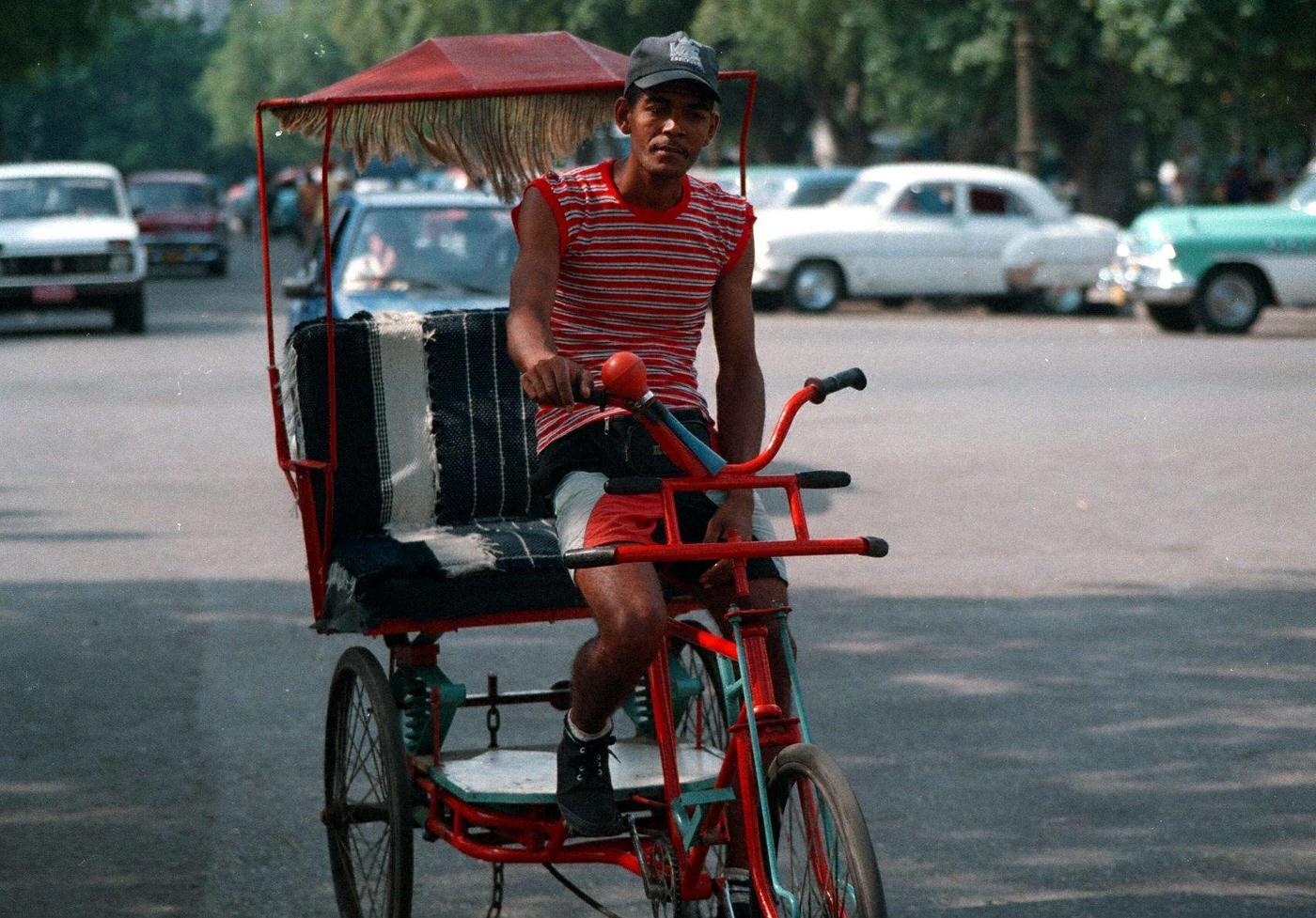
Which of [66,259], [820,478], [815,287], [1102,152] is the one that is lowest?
[815,287]

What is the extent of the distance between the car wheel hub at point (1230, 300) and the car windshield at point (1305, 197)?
91 cm

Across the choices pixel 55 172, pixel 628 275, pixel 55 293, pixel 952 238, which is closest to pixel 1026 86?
pixel 952 238

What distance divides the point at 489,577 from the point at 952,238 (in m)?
21.0

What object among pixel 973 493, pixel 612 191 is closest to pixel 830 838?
pixel 612 191

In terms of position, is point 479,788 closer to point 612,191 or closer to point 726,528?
point 726,528

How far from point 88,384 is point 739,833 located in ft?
48.3

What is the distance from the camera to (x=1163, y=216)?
867 inches

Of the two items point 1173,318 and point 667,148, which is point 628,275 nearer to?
point 667,148

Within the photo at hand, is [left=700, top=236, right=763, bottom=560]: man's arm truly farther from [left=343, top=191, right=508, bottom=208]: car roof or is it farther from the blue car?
[left=343, top=191, right=508, bottom=208]: car roof

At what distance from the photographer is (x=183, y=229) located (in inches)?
1532

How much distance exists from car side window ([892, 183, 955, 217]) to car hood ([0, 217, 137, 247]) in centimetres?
866

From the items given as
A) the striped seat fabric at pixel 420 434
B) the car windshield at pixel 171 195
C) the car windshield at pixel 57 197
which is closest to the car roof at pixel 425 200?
the striped seat fabric at pixel 420 434

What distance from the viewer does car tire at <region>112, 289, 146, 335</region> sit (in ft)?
76.8

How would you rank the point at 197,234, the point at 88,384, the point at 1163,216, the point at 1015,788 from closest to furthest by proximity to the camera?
the point at 1015,788 → the point at 88,384 → the point at 1163,216 → the point at 197,234
